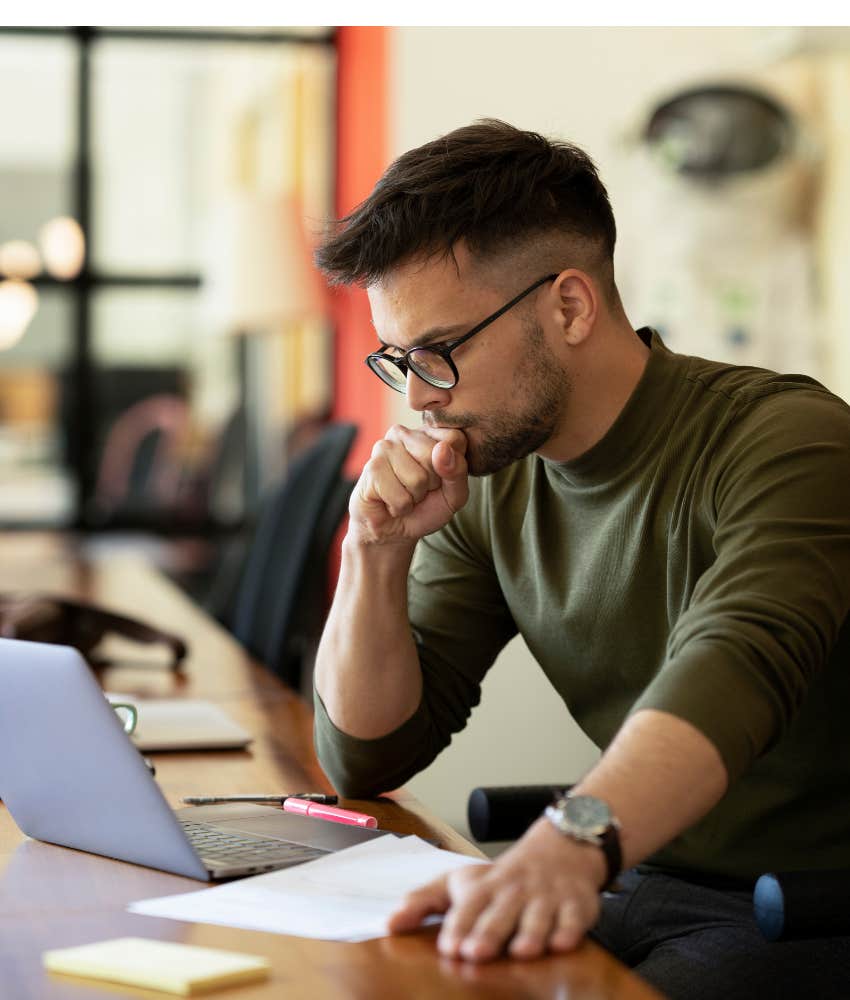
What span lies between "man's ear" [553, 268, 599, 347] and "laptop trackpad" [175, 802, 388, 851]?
540mm

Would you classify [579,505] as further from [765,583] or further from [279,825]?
[279,825]

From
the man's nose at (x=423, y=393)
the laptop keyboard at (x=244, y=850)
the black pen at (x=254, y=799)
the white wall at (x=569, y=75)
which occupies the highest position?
the white wall at (x=569, y=75)

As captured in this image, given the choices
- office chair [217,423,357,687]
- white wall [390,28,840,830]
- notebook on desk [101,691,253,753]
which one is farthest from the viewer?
white wall [390,28,840,830]

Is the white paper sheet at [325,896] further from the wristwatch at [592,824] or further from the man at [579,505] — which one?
the man at [579,505]

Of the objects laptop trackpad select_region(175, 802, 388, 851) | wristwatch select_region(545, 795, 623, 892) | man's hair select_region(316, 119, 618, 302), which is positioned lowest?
laptop trackpad select_region(175, 802, 388, 851)

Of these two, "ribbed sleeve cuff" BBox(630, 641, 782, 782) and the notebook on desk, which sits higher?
"ribbed sleeve cuff" BBox(630, 641, 782, 782)

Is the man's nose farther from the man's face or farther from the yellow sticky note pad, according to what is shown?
the yellow sticky note pad

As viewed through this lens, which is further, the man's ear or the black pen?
the man's ear

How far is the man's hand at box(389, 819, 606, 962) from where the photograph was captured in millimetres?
833

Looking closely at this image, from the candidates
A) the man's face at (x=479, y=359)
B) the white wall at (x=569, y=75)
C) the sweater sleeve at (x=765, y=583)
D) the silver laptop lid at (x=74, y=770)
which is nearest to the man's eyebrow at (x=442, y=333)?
the man's face at (x=479, y=359)

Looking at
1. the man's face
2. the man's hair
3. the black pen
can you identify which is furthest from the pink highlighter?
the man's hair

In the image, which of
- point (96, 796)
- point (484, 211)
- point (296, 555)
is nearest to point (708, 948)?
point (96, 796)

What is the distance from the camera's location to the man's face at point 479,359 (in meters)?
1.34
